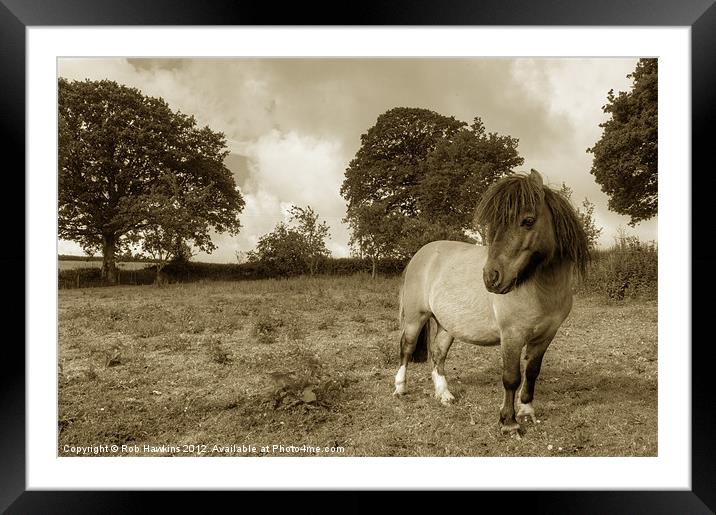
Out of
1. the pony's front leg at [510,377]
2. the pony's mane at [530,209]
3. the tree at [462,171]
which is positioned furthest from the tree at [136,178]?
the pony's front leg at [510,377]

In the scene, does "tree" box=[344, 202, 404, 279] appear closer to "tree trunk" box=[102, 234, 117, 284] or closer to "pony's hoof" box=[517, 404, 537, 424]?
"pony's hoof" box=[517, 404, 537, 424]

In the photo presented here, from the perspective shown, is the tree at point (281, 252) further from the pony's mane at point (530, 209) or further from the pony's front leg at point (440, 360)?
the pony's mane at point (530, 209)

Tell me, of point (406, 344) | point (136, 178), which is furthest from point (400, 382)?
point (136, 178)

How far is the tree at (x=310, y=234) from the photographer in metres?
3.61

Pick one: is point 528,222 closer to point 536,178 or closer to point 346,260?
point 536,178

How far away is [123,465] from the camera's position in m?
Result: 3.10

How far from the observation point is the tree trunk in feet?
12.0

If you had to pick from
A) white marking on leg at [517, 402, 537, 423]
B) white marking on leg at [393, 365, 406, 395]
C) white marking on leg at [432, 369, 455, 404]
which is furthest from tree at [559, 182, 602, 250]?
white marking on leg at [393, 365, 406, 395]

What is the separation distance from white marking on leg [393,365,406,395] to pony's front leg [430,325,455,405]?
34 cm
